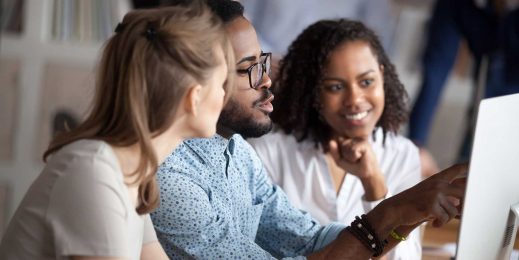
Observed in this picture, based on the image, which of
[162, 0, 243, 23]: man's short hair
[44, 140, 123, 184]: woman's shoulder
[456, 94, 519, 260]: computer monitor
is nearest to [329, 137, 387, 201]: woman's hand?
[162, 0, 243, 23]: man's short hair

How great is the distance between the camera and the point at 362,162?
234 centimetres

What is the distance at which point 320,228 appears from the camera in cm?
204

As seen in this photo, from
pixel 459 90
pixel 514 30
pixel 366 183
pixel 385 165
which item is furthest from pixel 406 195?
pixel 459 90

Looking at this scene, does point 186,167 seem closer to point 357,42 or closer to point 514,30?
point 357,42

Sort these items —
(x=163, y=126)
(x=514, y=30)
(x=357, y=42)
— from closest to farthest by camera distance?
(x=163, y=126)
(x=357, y=42)
(x=514, y=30)

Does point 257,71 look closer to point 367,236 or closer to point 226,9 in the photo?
point 226,9

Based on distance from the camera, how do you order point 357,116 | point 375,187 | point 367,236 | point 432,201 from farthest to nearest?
point 357,116 → point 375,187 → point 367,236 → point 432,201

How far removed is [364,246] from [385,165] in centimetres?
75

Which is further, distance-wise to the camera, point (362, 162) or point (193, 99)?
point (362, 162)

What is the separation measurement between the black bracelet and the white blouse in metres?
0.56

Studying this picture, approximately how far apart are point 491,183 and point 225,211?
578 mm

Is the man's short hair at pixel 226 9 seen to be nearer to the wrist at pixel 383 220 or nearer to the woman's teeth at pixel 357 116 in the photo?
the wrist at pixel 383 220

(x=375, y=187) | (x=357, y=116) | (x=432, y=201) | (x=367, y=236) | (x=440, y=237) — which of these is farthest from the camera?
(x=440, y=237)

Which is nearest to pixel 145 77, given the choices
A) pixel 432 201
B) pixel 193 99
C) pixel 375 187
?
pixel 193 99
